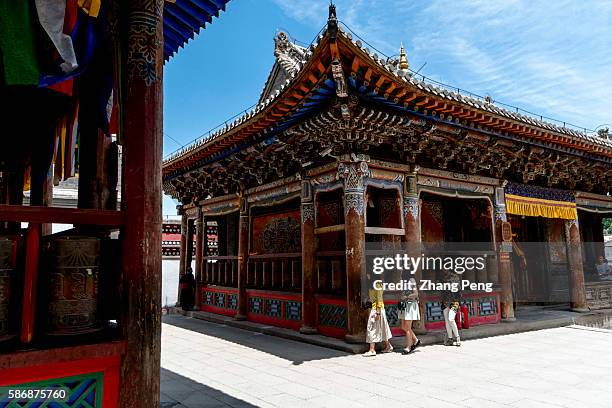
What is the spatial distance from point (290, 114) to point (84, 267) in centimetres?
552

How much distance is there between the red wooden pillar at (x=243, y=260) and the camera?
10.8 m

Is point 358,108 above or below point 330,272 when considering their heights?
above

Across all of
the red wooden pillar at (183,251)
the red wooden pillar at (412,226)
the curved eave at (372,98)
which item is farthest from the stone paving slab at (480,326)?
the curved eave at (372,98)

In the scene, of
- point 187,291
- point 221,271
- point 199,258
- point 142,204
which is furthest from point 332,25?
point 187,291

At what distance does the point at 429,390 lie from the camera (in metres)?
5.09

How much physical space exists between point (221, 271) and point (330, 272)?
4.25m

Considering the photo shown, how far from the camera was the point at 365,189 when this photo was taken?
798cm

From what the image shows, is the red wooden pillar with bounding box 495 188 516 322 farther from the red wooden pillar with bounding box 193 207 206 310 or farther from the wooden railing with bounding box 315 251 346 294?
the red wooden pillar with bounding box 193 207 206 310

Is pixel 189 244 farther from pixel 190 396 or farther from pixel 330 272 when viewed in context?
pixel 190 396

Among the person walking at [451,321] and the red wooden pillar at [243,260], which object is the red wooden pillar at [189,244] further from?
the person walking at [451,321]

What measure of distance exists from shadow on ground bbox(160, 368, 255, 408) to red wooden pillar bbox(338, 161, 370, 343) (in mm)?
3061

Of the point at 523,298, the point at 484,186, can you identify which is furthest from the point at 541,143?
the point at 523,298

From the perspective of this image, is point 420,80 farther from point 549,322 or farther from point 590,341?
point 549,322

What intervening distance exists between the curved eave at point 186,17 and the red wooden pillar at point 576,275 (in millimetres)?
12191
